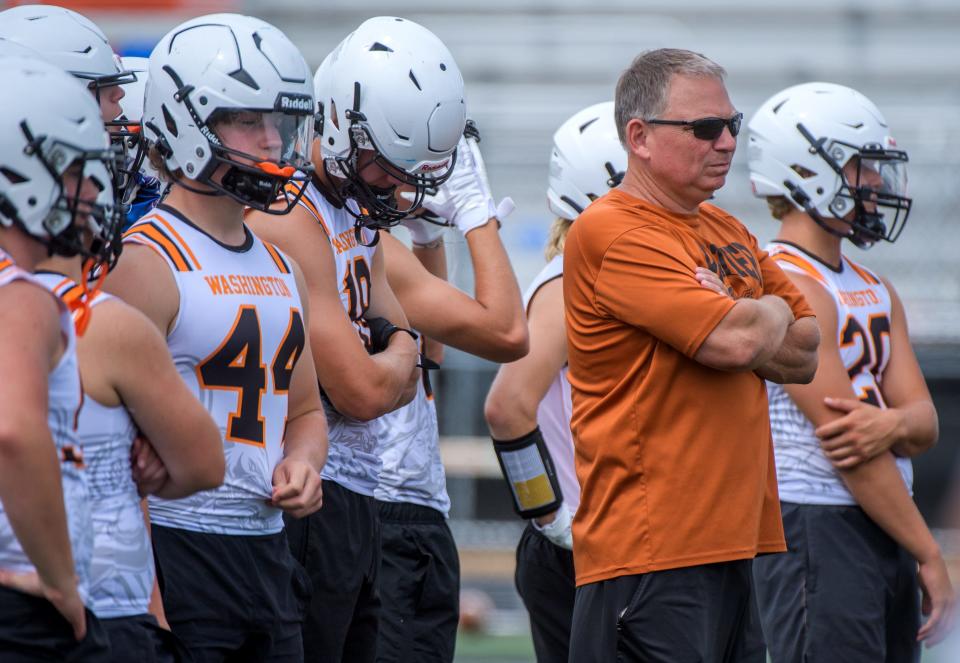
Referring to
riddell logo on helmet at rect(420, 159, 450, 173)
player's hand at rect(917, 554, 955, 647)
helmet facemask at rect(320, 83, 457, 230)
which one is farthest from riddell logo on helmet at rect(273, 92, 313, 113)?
player's hand at rect(917, 554, 955, 647)

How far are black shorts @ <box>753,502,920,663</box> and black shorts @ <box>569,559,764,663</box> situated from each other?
896mm

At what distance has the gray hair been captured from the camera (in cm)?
361

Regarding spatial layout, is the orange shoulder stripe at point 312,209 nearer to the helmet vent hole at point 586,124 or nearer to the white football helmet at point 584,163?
the white football helmet at point 584,163

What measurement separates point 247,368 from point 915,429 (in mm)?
2282

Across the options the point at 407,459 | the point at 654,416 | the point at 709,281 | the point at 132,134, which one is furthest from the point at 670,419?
the point at 132,134

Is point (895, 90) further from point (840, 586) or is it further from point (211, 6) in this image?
point (840, 586)

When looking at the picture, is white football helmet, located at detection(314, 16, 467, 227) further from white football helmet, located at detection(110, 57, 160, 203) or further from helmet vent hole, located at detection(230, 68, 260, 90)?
helmet vent hole, located at detection(230, 68, 260, 90)

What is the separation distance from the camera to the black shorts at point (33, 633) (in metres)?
2.22

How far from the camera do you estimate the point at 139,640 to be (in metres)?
2.53

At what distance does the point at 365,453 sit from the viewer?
368cm

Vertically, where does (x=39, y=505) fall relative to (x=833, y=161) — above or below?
below

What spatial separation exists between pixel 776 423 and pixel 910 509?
474 mm

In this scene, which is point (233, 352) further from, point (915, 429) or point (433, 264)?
point (915, 429)

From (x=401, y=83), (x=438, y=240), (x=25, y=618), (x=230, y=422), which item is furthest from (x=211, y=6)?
(x=25, y=618)
